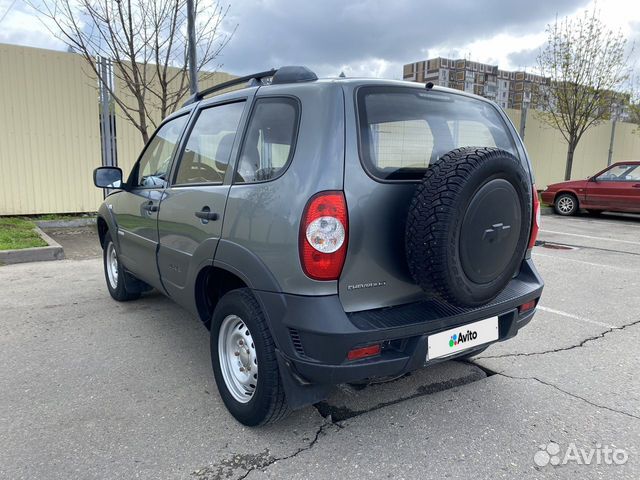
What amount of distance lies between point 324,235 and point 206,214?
925 mm

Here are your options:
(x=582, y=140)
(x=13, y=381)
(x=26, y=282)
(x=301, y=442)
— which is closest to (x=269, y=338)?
(x=301, y=442)

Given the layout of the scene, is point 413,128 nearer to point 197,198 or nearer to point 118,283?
point 197,198

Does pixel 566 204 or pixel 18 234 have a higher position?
pixel 566 204

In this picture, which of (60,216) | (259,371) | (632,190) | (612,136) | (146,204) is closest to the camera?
(259,371)

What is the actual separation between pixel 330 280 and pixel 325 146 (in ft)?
2.00

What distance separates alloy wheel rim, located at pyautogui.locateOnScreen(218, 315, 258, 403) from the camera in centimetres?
257

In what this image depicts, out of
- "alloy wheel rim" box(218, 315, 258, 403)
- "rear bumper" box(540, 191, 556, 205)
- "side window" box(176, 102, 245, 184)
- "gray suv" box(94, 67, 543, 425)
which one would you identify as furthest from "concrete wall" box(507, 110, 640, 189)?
"alloy wheel rim" box(218, 315, 258, 403)

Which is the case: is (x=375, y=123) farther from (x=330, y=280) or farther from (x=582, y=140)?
(x=582, y=140)

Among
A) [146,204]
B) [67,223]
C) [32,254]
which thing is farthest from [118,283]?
[67,223]

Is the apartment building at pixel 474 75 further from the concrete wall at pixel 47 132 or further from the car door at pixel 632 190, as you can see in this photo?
the concrete wall at pixel 47 132

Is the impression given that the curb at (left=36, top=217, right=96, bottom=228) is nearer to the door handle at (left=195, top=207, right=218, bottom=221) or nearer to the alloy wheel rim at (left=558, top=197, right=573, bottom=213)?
the door handle at (left=195, top=207, right=218, bottom=221)

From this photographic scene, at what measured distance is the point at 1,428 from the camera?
8.32ft

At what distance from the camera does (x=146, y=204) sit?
3.64m

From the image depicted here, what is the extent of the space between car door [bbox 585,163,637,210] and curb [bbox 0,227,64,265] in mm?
12081
